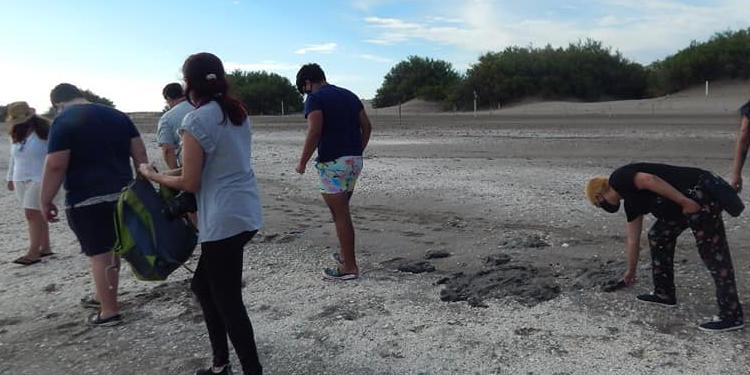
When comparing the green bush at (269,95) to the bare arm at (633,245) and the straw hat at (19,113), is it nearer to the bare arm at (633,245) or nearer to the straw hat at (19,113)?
the straw hat at (19,113)

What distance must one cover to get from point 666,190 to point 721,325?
92 centimetres

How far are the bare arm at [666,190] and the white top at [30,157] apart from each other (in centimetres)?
565

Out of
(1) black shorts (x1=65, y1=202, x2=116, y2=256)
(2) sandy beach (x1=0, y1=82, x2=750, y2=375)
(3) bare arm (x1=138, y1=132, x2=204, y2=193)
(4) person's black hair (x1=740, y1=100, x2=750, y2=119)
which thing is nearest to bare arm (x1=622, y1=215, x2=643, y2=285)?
(2) sandy beach (x1=0, y1=82, x2=750, y2=375)

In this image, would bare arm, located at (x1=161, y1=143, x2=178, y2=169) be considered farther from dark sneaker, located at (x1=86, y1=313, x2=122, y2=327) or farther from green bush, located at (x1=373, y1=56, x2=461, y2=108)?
green bush, located at (x1=373, y1=56, x2=461, y2=108)

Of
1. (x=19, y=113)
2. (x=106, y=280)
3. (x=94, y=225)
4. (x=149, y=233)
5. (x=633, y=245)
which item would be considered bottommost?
(x=106, y=280)

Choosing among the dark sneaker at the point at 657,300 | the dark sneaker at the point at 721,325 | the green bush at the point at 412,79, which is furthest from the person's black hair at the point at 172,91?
the green bush at the point at 412,79

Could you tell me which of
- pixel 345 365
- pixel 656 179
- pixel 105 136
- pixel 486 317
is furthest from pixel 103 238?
pixel 656 179

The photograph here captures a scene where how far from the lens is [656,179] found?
13.9 ft

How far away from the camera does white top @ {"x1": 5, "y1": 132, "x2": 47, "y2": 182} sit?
661 cm

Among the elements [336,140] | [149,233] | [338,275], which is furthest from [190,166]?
[338,275]

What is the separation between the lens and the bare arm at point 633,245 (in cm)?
459

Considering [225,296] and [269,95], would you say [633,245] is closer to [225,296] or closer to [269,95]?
[225,296]

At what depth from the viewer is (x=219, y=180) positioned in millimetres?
3424

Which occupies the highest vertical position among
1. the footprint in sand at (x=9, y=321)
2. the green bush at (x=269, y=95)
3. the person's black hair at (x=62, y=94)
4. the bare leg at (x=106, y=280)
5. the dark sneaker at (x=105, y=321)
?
the green bush at (x=269, y=95)
